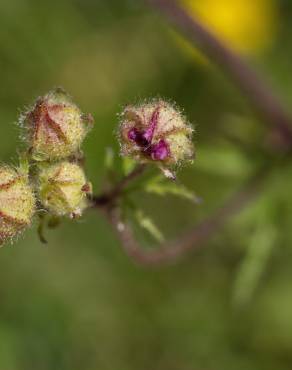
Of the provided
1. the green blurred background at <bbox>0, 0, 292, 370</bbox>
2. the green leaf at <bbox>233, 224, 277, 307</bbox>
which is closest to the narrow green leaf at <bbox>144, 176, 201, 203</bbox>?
the green leaf at <bbox>233, 224, 277, 307</bbox>

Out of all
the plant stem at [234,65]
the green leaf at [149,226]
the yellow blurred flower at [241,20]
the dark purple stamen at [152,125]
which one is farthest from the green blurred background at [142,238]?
the dark purple stamen at [152,125]

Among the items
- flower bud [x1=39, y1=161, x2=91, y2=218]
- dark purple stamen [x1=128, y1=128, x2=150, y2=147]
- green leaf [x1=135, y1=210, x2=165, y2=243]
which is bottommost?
flower bud [x1=39, y1=161, x2=91, y2=218]

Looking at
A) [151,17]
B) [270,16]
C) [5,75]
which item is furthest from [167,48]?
[5,75]

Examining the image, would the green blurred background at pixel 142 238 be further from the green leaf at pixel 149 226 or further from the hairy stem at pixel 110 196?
the green leaf at pixel 149 226

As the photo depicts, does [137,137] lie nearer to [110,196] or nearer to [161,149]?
[161,149]

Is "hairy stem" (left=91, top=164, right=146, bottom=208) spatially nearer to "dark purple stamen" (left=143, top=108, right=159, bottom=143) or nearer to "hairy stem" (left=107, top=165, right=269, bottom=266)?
"hairy stem" (left=107, top=165, right=269, bottom=266)

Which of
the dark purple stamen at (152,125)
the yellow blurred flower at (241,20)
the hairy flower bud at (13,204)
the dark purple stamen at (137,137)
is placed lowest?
the hairy flower bud at (13,204)

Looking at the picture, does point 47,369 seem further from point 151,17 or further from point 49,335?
point 151,17
